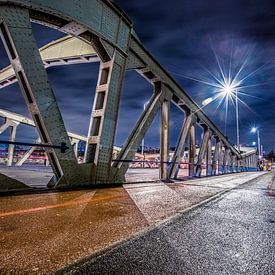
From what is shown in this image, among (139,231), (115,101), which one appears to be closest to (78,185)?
(115,101)

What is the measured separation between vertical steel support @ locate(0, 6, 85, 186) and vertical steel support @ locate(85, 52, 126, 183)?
3.07 ft

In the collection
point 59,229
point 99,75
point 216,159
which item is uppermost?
point 99,75

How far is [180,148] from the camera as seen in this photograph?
452 inches

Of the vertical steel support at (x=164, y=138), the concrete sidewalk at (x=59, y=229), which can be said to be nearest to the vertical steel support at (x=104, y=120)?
the concrete sidewalk at (x=59, y=229)

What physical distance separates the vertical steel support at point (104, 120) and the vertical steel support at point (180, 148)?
16.5 ft

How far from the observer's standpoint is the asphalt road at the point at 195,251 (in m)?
1.40

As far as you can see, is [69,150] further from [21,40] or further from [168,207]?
[168,207]

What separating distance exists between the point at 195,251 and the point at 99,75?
5.99m

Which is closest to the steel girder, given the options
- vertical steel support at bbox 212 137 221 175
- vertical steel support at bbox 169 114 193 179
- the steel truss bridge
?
the steel truss bridge

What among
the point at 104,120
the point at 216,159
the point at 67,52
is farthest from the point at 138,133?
→ the point at 216,159

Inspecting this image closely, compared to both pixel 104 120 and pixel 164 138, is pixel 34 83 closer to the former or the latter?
pixel 104 120

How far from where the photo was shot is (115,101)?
674 cm

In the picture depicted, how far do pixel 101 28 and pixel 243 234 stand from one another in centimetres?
621

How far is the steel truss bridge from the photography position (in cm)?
463
